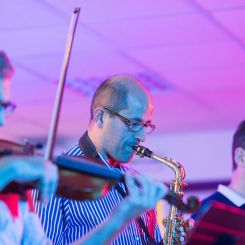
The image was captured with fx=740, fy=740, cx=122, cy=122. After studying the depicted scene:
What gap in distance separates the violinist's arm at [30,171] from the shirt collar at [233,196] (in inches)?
88.6

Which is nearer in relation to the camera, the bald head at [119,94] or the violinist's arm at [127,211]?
the violinist's arm at [127,211]

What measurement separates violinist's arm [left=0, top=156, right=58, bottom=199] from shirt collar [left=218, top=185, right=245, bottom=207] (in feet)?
7.39

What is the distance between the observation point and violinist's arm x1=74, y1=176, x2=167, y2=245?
89.5 inches

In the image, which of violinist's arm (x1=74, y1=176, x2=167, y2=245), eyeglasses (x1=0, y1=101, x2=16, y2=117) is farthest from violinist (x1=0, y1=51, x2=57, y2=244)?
violinist's arm (x1=74, y1=176, x2=167, y2=245)

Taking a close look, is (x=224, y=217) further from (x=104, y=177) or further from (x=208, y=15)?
(x=208, y=15)

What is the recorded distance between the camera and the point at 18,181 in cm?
225

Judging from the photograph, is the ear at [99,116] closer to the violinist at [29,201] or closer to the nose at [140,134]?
the nose at [140,134]

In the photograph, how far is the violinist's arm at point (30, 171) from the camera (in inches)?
85.9

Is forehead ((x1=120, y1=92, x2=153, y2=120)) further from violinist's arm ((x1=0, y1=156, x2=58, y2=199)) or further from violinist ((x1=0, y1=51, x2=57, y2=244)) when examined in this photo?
violinist's arm ((x1=0, y1=156, x2=58, y2=199))

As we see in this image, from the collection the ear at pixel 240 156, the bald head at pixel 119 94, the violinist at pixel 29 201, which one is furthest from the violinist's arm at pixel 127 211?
the ear at pixel 240 156

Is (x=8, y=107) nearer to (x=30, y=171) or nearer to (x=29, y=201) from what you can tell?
(x=30, y=171)

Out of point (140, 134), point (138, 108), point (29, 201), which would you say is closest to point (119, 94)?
point (138, 108)

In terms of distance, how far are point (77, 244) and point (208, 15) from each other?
315 centimetres

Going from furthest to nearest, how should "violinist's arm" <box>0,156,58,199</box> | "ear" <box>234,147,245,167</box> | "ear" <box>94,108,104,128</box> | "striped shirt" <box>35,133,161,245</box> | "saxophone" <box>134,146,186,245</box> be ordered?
1. "ear" <box>234,147,245,167</box>
2. "saxophone" <box>134,146,186,245</box>
3. "ear" <box>94,108,104,128</box>
4. "striped shirt" <box>35,133,161,245</box>
5. "violinist's arm" <box>0,156,58,199</box>
